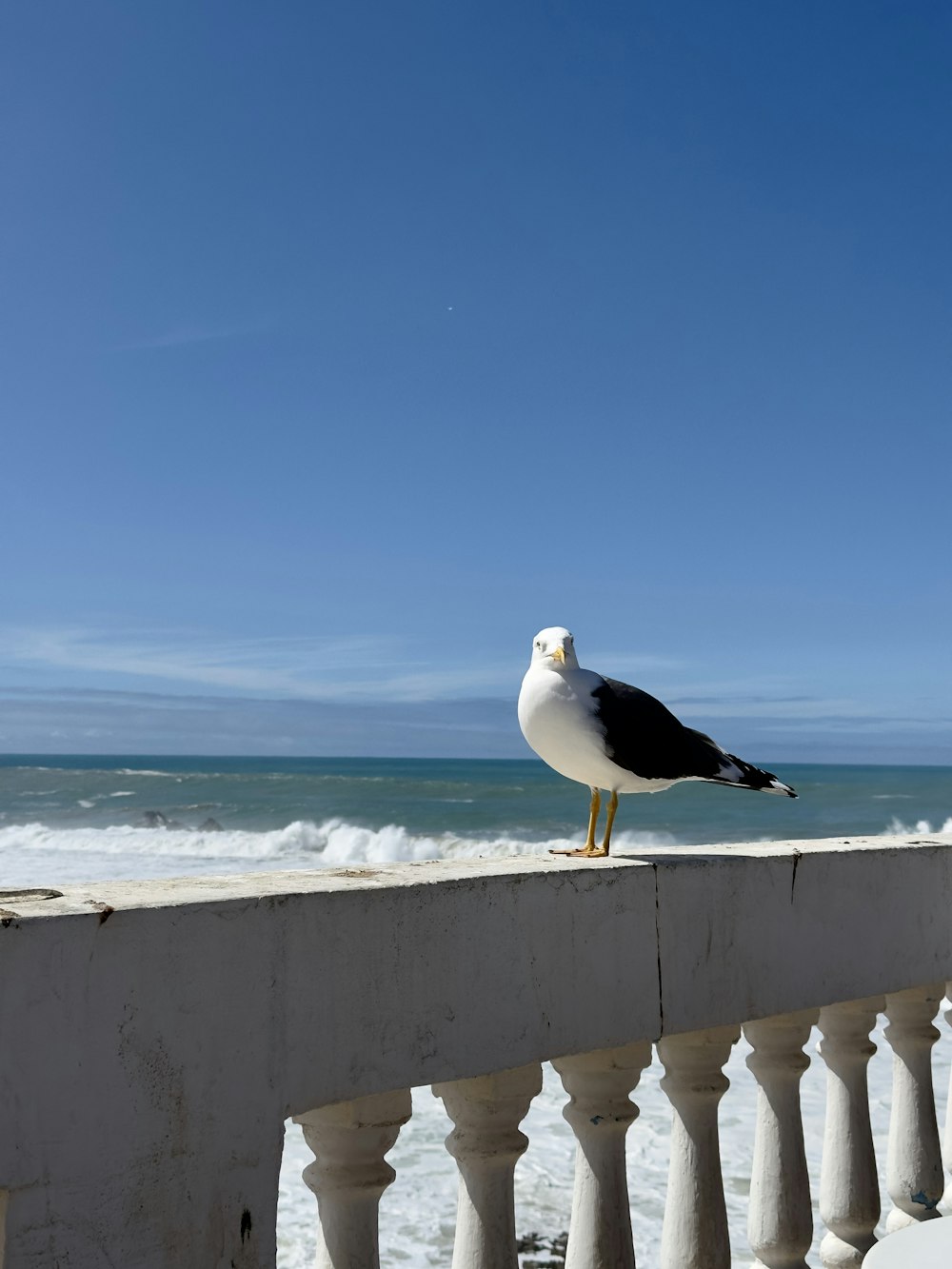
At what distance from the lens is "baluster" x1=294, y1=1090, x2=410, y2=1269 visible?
1535mm

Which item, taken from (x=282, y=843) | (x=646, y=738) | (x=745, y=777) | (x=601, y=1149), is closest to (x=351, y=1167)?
(x=601, y=1149)

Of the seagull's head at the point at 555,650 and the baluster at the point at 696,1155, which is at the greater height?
the seagull's head at the point at 555,650

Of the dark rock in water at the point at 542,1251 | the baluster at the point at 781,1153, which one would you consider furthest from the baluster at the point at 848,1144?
the dark rock in water at the point at 542,1251

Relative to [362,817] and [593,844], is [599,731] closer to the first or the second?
[593,844]

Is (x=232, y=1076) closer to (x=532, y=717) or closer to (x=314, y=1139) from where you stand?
(x=314, y=1139)

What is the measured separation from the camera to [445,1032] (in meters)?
1.56

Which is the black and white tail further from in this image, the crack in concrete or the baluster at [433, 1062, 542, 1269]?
the baluster at [433, 1062, 542, 1269]

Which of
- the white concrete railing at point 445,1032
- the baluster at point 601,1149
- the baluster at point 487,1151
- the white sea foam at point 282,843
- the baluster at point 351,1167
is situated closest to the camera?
the white concrete railing at point 445,1032

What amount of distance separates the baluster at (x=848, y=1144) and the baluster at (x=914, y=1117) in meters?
0.14

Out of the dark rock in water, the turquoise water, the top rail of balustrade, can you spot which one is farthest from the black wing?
the turquoise water

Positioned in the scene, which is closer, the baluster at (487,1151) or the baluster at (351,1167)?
the baluster at (351,1167)

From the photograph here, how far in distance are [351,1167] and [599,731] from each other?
77cm

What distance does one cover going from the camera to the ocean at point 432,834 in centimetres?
391

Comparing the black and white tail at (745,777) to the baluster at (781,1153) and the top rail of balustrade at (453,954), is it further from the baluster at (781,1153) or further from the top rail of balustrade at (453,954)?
the baluster at (781,1153)
